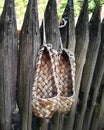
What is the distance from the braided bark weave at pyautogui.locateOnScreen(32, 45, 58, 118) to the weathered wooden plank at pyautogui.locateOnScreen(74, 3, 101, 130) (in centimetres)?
46

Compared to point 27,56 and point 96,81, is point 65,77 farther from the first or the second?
point 96,81

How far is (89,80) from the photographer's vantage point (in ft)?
8.91

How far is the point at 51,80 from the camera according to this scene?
226 centimetres

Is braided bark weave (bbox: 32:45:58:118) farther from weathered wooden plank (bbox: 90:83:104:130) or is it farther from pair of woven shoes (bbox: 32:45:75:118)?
weathered wooden plank (bbox: 90:83:104:130)

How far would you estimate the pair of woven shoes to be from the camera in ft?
7.21

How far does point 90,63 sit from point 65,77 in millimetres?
381

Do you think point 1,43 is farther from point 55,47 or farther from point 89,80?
point 89,80

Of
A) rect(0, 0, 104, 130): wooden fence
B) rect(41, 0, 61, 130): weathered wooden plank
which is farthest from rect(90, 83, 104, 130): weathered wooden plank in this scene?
rect(41, 0, 61, 130): weathered wooden plank

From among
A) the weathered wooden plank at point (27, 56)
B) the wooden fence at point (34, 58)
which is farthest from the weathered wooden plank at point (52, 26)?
the weathered wooden plank at point (27, 56)

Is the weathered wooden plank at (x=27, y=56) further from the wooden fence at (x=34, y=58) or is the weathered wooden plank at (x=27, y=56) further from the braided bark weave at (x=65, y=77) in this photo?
the braided bark weave at (x=65, y=77)

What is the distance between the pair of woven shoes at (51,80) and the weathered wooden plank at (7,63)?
185mm

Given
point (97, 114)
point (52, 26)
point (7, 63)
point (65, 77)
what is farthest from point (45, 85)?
point (97, 114)

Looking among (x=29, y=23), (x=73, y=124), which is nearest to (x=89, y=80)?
(x=73, y=124)

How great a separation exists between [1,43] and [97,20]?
0.84m
